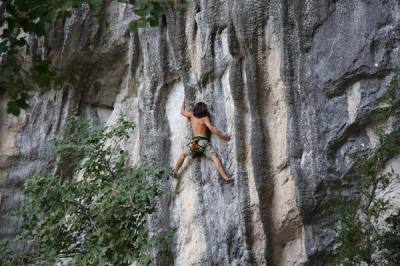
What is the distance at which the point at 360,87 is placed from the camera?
745 cm

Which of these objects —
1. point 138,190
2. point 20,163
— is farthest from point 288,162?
point 20,163

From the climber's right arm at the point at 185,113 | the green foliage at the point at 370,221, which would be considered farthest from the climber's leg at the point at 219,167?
the green foliage at the point at 370,221

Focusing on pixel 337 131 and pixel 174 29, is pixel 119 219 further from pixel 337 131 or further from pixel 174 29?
pixel 174 29

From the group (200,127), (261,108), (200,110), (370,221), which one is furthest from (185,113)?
(370,221)

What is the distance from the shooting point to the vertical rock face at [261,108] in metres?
Result: 7.51

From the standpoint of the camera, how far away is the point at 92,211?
7680 millimetres

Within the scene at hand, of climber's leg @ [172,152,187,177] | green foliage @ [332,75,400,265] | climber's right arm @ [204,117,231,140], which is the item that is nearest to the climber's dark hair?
climber's right arm @ [204,117,231,140]

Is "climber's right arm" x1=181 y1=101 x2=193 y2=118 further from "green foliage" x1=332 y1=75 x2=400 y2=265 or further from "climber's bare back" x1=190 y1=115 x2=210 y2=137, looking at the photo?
"green foliage" x1=332 y1=75 x2=400 y2=265

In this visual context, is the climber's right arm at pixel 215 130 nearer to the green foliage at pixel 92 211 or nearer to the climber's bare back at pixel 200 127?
the climber's bare back at pixel 200 127

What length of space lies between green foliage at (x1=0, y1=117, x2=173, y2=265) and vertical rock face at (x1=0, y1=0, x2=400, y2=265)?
1.13 metres

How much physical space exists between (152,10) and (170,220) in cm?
501

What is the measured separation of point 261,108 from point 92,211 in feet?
7.11

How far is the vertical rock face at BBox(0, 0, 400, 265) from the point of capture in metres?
7.51

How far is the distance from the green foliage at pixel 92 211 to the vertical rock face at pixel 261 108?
113cm
